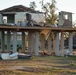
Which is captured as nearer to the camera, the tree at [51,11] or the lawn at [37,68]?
the lawn at [37,68]

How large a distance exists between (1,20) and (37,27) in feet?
17.9

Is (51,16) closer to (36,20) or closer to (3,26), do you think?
(36,20)

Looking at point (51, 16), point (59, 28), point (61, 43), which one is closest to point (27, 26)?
point (59, 28)

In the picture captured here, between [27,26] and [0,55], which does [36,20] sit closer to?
[27,26]

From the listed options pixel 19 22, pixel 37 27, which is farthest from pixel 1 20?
pixel 37 27

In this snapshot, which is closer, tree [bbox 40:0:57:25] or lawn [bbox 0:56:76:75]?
lawn [bbox 0:56:76:75]

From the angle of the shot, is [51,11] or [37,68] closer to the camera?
[37,68]

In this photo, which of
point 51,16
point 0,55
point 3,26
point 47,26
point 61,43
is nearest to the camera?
point 0,55

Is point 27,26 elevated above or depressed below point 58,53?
above

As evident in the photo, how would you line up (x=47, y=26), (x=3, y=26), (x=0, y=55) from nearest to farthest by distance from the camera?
(x=0, y=55) < (x=3, y=26) < (x=47, y=26)

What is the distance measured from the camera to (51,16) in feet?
203

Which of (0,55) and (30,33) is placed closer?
(0,55)

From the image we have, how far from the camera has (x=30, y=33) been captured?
1726 inches

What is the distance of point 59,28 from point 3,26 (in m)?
7.15
